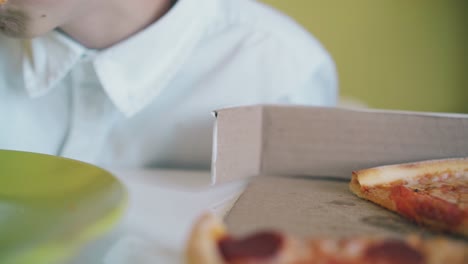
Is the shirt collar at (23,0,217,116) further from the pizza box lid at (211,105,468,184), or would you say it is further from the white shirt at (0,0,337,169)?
the pizza box lid at (211,105,468,184)

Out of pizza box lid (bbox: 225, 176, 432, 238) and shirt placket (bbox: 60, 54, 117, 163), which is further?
shirt placket (bbox: 60, 54, 117, 163)

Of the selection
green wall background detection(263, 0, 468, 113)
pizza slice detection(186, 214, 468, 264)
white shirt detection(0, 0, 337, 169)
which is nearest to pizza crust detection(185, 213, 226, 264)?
pizza slice detection(186, 214, 468, 264)

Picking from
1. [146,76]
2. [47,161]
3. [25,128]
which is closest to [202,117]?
[146,76]

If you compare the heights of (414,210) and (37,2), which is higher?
(37,2)

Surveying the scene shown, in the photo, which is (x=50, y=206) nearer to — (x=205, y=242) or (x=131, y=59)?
(x=205, y=242)

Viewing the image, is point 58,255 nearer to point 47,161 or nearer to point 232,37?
point 47,161

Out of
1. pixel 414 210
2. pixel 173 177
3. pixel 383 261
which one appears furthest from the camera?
pixel 173 177

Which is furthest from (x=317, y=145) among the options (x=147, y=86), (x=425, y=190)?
(x=147, y=86)
